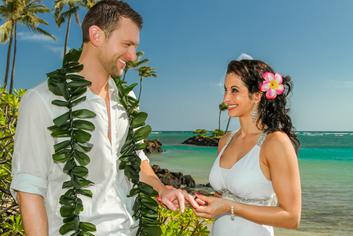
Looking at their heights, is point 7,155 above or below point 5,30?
below

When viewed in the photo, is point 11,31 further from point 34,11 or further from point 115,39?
point 115,39

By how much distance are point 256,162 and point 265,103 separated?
0.52m

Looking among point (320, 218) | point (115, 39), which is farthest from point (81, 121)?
point (320, 218)

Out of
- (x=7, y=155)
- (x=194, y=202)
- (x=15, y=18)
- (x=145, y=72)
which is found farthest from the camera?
(x=145, y=72)

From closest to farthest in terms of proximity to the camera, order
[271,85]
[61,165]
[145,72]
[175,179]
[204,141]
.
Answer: [61,165]
[271,85]
[175,179]
[145,72]
[204,141]

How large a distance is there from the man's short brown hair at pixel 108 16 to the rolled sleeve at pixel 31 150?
1.88 ft

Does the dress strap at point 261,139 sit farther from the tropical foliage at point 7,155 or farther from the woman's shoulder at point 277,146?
the tropical foliage at point 7,155

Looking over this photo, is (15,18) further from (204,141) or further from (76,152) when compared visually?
(204,141)

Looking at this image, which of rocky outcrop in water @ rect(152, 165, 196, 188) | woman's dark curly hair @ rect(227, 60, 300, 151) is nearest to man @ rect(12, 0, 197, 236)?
woman's dark curly hair @ rect(227, 60, 300, 151)

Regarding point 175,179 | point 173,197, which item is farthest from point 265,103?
point 175,179

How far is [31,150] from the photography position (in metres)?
2.17

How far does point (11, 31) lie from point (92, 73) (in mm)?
40622

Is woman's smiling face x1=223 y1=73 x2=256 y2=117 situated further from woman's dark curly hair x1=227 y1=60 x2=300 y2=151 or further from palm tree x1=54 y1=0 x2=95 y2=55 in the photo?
palm tree x1=54 y1=0 x2=95 y2=55

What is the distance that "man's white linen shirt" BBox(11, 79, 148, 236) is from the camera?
218 centimetres
